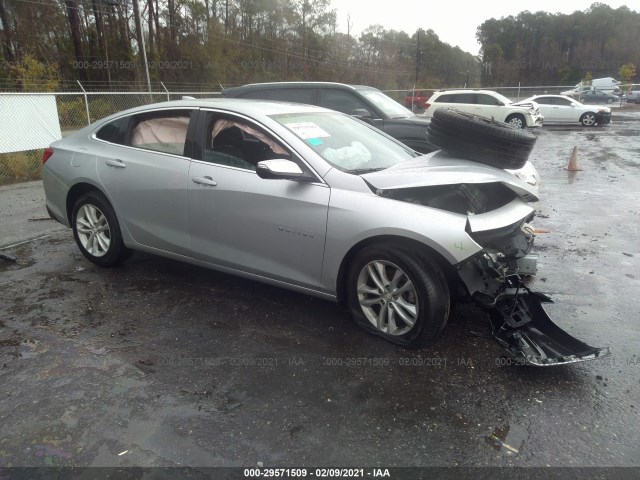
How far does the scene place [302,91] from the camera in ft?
27.0

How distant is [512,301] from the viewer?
3338 millimetres

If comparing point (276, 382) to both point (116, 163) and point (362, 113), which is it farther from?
point (362, 113)

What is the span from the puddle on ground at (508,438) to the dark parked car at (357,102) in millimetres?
5691

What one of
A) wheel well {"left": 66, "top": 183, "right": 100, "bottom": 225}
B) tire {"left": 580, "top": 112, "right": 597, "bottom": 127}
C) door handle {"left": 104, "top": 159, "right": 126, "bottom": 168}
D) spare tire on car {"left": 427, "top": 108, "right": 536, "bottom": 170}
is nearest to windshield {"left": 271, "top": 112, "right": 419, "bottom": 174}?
spare tire on car {"left": 427, "top": 108, "right": 536, "bottom": 170}

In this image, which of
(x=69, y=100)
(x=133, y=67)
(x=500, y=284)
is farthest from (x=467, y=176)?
(x=133, y=67)

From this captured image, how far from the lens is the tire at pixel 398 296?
315cm

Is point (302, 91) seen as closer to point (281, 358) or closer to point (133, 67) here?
point (281, 358)

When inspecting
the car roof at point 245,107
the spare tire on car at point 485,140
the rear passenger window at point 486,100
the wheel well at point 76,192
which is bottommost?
the wheel well at point 76,192

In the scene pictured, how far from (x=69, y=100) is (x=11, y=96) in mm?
3128

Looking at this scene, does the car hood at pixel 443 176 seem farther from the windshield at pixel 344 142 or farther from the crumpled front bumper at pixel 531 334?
the crumpled front bumper at pixel 531 334

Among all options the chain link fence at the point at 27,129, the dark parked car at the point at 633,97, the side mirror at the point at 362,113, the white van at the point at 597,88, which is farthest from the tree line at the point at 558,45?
the side mirror at the point at 362,113

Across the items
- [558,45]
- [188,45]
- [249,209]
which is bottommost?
[249,209]

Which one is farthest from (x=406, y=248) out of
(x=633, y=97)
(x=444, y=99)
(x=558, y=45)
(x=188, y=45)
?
(x=558, y=45)

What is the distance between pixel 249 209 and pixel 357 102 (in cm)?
494
